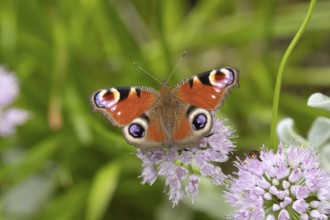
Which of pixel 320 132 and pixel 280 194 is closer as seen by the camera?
pixel 280 194

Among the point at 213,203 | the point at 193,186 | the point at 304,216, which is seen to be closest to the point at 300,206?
the point at 304,216

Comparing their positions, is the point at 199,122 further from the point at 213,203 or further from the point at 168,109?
the point at 213,203

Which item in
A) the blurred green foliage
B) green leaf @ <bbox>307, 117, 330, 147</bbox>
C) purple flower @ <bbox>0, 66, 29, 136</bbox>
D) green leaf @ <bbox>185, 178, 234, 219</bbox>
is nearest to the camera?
green leaf @ <bbox>307, 117, 330, 147</bbox>

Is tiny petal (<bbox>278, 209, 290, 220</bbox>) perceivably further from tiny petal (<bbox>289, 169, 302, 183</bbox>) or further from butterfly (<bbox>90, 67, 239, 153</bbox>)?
butterfly (<bbox>90, 67, 239, 153</bbox>)

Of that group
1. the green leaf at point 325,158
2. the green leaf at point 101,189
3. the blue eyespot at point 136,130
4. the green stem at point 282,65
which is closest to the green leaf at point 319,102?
the green stem at point 282,65

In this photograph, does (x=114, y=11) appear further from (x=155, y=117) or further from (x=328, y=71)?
(x=155, y=117)

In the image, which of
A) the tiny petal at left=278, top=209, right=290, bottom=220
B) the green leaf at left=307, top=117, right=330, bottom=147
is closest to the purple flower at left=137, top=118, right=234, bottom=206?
the tiny petal at left=278, top=209, right=290, bottom=220

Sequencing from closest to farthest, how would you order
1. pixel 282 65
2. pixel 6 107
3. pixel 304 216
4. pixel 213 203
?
pixel 304 216
pixel 282 65
pixel 213 203
pixel 6 107
